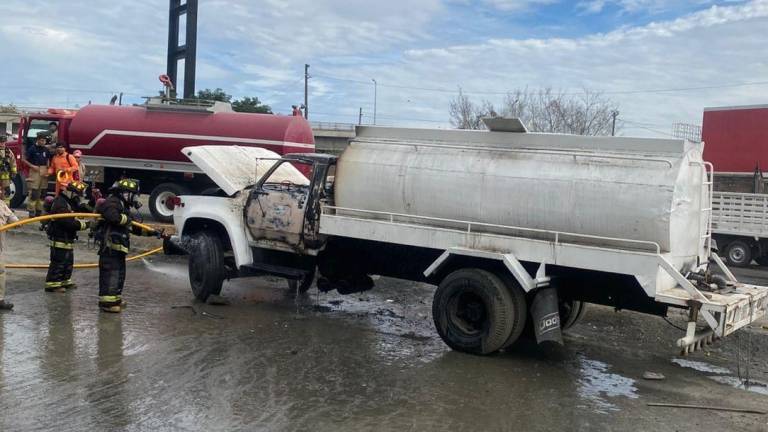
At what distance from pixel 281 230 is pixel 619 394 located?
4.27 meters

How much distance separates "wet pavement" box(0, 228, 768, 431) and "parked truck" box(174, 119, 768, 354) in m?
0.51

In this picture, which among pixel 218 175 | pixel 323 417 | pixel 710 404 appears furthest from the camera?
pixel 218 175

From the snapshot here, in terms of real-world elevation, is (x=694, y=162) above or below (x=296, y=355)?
above

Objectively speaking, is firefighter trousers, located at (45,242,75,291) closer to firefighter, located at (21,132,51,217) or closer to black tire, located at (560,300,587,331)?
firefighter, located at (21,132,51,217)

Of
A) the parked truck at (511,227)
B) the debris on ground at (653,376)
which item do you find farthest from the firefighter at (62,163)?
the debris on ground at (653,376)

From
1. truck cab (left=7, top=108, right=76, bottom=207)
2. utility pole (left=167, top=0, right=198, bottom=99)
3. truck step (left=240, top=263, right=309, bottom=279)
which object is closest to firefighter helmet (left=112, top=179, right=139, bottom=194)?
truck step (left=240, top=263, right=309, bottom=279)

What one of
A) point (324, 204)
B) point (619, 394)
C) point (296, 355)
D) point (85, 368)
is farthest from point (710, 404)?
point (85, 368)

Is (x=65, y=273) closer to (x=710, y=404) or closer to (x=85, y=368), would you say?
(x=85, y=368)

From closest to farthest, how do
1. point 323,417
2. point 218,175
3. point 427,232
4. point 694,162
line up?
point 323,417 → point 694,162 → point 427,232 → point 218,175

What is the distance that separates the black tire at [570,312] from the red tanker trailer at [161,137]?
8.48m

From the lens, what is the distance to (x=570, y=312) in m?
7.62

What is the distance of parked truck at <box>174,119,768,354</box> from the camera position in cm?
596

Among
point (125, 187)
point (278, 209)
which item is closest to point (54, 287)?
point (125, 187)

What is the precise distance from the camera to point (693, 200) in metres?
6.40
